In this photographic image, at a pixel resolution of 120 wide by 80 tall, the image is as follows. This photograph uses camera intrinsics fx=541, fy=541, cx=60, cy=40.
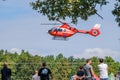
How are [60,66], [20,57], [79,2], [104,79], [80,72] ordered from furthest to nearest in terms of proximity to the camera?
[20,57]
[60,66]
[80,72]
[104,79]
[79,2]

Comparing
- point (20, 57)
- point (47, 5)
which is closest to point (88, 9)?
point (47, 5)

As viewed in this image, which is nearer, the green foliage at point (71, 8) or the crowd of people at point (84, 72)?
the green foliage at point (71, 8)

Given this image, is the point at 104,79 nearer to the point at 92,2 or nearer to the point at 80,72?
the point at 80,72

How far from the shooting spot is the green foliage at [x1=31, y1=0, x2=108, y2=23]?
593 inches

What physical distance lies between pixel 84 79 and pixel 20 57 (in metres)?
102

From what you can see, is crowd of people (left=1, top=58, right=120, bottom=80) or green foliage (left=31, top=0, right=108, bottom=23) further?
crowd of people (left=1, top=58, right=120, bottom=80)

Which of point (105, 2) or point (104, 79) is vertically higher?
point (105, 2)

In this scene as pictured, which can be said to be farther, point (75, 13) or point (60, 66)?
point (60, 66)

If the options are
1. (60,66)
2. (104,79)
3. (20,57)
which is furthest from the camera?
(20,57)

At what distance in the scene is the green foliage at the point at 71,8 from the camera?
49.5ft

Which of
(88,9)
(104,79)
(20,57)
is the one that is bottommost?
(104,79)

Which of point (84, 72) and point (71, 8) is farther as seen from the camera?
point (84, 72)

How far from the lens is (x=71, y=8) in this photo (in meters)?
15.1

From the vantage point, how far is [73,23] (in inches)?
611
